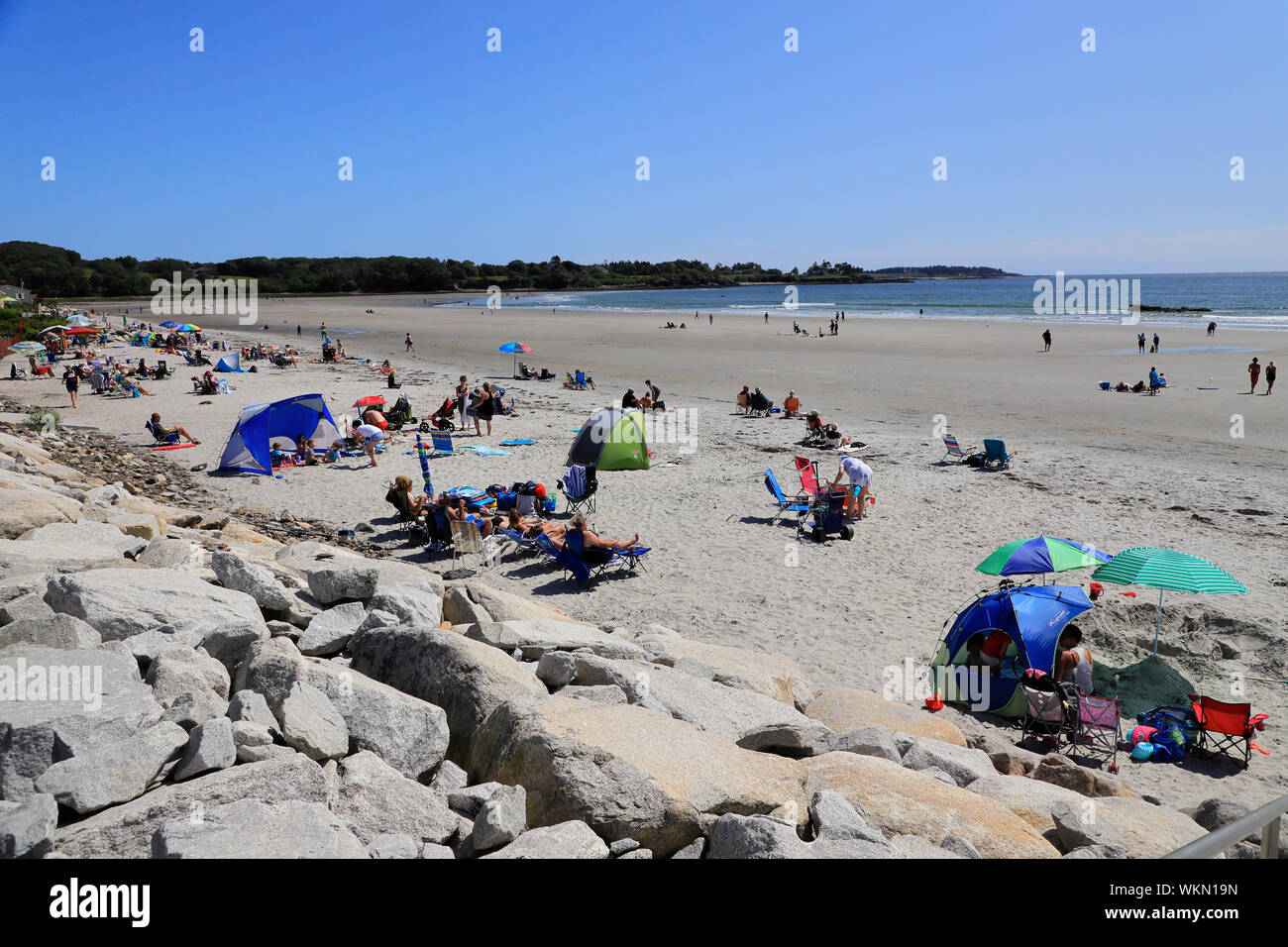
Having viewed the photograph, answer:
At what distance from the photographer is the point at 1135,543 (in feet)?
37.8

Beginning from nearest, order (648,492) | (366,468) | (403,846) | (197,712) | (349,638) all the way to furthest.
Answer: (403,846), (197,712), (349,638), (648,492), (366,468)

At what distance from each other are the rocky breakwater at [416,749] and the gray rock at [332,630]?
22 mm

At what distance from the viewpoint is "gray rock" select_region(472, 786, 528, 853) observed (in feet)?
12.4

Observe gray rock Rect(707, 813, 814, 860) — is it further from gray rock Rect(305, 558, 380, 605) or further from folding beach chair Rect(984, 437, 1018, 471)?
folding beach chair Rect(984, 437, 1018, 471)

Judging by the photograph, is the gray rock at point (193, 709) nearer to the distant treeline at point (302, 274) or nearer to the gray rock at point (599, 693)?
the gray rock at point (599, 693)

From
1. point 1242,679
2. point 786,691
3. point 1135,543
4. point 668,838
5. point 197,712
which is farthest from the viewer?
point 1135,543

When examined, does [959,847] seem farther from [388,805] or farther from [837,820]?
[388,805]

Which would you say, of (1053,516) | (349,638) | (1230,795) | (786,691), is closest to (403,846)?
(349,638)

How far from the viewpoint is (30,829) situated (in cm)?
326

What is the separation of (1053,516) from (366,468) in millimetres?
13004

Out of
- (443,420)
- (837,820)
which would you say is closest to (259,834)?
(837,820)

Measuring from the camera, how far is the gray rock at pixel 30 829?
10.5 feet

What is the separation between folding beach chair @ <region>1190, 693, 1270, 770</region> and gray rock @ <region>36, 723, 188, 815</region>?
7.55 metres

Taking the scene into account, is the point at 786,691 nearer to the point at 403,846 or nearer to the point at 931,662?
the point at 931,662
